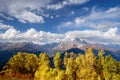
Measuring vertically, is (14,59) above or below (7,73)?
above

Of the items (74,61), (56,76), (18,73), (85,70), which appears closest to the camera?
(56,76)

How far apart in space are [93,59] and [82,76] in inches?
423

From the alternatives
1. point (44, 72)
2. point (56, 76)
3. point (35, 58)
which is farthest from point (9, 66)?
point (56, 76)

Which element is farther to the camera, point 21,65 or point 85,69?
point 21,65

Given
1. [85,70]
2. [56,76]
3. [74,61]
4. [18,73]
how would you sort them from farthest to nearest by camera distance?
1. [18,73]
2. [74,61]
3. [85,70]
4. [56,76]

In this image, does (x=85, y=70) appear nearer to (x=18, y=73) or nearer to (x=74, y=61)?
(x=74, y=61)

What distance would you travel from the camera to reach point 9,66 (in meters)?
150

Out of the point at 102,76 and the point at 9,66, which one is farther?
the point at 9,66

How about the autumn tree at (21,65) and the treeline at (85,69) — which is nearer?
the treeline at (85,69)

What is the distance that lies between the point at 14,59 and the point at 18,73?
1076 centimetres

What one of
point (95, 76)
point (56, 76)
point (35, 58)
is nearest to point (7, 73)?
point (35, 58)

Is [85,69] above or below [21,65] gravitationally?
below

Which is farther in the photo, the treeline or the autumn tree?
the autumn tree

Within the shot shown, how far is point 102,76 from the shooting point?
105m
